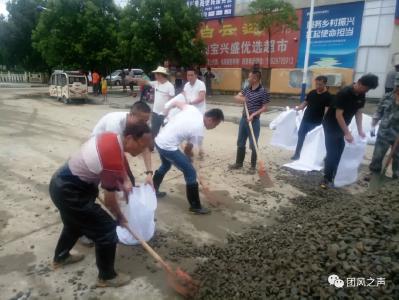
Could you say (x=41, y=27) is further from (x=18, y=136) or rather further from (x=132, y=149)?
(x=132, y=149)

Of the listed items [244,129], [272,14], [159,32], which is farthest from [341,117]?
[159,32]

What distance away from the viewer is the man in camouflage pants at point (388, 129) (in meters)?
4.59

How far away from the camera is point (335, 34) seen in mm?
15047

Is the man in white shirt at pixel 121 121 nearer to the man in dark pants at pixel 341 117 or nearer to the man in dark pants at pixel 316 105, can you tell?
the man in dark pants at pixel 341 117

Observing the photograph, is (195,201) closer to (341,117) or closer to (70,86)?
(341,117)

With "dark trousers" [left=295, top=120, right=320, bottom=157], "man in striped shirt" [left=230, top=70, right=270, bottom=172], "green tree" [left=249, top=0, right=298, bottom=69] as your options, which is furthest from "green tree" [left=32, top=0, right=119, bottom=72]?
"dark trousers" [left=295, top=120, right=320, bottom=157]

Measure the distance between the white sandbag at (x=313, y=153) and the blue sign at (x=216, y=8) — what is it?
49.1 ft

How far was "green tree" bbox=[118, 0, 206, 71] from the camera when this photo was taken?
16.4 m

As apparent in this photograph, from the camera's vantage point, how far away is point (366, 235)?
8.32ft

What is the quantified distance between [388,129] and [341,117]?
0.98 metres

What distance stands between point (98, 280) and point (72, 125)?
760 cm

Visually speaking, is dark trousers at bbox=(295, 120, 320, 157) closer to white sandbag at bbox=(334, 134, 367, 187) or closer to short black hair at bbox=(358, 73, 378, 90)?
white sandbag at bbox=(334, 134, 367, 187)

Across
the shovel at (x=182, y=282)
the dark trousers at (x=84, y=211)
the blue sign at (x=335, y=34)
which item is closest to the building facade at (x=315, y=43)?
the blue sign at (x=335, y=34)

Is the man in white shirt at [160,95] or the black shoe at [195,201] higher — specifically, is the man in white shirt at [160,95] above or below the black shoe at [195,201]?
above
